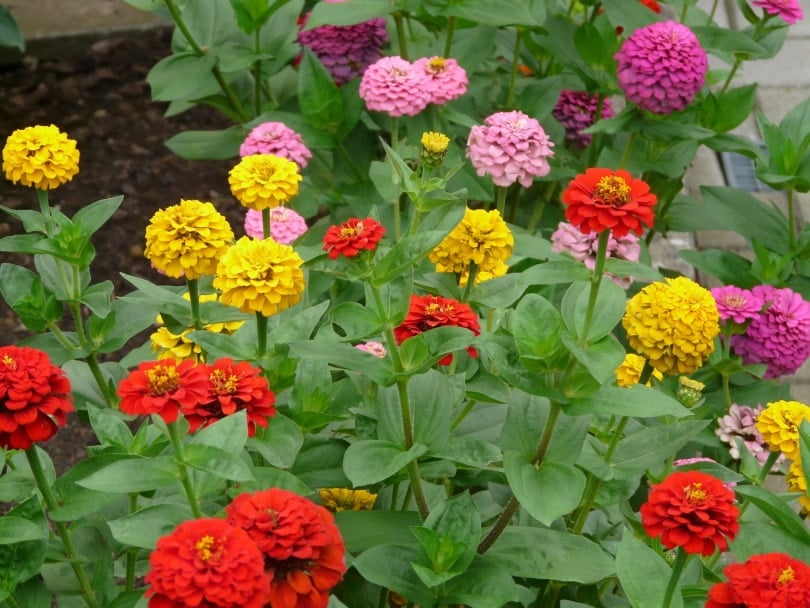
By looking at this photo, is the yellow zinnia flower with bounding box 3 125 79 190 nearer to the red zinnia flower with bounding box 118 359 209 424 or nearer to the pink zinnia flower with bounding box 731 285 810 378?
the red zinnia flower with bounding box 118 359 209 424

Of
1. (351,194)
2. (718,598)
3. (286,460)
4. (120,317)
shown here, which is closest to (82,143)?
(351,194)

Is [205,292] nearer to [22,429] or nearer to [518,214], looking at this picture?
[22,429]

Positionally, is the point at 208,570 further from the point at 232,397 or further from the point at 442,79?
the point at 442,79

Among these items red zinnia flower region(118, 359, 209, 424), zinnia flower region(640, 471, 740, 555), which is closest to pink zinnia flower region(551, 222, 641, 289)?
zinnia flower region(640, 471, 740, 555)

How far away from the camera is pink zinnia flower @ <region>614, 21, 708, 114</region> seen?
2375 mm

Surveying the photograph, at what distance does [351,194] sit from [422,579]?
4.76 ft

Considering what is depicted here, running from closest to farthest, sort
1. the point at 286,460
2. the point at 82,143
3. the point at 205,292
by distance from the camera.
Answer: the point at 286,460 < the point at 205,292 < the point at 82,143

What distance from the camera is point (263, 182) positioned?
1.82 metres

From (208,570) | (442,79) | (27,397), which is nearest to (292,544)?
(208,570)

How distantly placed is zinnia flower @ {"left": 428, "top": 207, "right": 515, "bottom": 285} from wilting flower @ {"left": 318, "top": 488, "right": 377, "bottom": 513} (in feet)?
1.28

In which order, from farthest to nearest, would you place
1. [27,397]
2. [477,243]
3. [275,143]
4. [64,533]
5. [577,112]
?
[577,112], [275,143], [477,243], [64,533], [27,397]

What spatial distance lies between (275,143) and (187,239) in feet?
2.38

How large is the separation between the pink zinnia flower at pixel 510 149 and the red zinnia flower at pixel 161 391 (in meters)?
0.95

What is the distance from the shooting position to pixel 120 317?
2.03 meters
